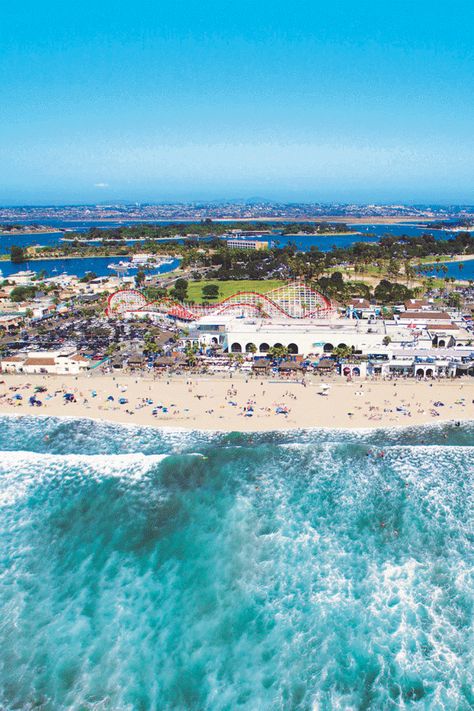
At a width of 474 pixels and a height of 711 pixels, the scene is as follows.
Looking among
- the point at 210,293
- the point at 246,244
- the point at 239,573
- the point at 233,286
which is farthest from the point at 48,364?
the point at 246,244

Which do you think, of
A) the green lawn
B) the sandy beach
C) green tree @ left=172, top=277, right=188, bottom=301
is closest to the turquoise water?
the sandy beach

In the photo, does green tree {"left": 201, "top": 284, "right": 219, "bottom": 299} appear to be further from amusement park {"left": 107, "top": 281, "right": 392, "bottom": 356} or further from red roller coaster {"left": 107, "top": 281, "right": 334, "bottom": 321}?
red roller coaster {"left": 107, "top": 281, "right": 334, "bottom": 321}

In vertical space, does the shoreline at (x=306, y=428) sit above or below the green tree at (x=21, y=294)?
below

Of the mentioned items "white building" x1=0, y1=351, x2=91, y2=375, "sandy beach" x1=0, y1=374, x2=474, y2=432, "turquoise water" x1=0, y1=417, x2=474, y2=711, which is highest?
"white building" x1=0, y1=351, x2=91, y2=375

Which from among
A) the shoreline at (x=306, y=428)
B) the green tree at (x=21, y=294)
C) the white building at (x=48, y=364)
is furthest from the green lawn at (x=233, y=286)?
the shoreline at (x=306, y=428)

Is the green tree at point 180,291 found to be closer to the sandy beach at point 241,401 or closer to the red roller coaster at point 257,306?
the red roller coaster at point 257,306

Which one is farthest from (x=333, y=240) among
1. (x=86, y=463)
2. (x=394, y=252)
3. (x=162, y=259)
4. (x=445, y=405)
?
(x=86, y=463)

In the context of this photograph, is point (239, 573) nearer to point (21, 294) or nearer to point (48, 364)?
point (48, 364)
